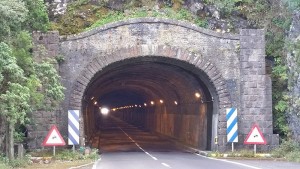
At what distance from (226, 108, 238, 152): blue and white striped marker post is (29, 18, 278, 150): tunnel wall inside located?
358 mm

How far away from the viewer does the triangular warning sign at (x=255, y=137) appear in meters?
23.5

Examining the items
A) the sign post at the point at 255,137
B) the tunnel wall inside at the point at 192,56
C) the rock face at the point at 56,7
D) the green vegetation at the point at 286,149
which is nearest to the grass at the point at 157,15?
the rock face at the point at 56,7

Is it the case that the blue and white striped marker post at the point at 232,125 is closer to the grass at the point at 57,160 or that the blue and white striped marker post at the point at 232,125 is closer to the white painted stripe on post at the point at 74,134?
the grass at the point at 57,160

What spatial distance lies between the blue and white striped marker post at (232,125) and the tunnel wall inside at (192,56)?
0.36 meters

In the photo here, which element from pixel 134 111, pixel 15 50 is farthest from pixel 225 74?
pixel 134 111

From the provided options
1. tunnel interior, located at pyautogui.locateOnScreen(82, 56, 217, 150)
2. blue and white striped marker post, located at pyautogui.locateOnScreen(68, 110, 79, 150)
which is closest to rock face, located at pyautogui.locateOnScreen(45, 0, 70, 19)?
tunnel interior, located at pyautogui.locateOnScreen(82, 56, 217, 150)

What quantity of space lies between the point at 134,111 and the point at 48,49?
4710 cm

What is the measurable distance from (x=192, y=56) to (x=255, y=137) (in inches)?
191

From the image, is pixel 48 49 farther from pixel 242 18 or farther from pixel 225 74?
pixel 242 18

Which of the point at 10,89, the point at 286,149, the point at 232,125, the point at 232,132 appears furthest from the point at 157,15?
the point at 10,89

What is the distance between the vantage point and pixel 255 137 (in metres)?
23.7

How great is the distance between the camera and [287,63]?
25781 millimetres

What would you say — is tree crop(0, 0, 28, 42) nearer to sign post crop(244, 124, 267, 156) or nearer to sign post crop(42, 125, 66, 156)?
sign post crop(42, 125, 66, 156)

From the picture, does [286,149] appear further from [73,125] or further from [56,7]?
[56,7]
